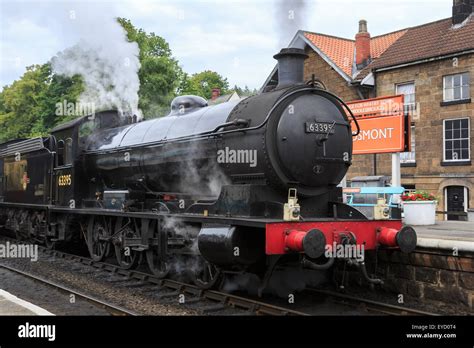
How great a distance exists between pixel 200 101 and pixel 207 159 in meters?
1.91

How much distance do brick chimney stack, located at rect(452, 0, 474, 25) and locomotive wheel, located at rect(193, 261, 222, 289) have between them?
1776cm

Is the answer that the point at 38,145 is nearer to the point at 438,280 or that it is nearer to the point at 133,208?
the point at 133,208

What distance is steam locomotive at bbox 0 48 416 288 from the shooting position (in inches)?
264

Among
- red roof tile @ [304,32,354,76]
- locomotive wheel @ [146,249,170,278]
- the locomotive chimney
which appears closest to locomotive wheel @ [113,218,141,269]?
locomotive wheel @ [146,249,170,278]

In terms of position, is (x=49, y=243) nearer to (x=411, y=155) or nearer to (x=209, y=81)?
(x=411, y=155)

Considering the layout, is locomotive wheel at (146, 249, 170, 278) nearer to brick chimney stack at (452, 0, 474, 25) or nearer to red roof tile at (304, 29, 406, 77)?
red roof tile at (304, 29, 406, 77)

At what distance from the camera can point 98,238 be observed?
34.9ft

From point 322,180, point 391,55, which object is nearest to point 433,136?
point 391,55

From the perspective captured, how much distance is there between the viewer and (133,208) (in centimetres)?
930

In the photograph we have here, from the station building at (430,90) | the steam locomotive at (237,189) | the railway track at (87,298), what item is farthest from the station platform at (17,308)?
the station building at (430,90)

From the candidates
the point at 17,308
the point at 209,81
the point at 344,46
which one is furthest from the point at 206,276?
the point at 209,81

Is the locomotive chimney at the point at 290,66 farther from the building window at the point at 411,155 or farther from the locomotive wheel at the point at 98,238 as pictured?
the building window at the point at 411,155

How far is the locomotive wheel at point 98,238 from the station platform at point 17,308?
10.8ft

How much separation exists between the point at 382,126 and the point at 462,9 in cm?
1031
